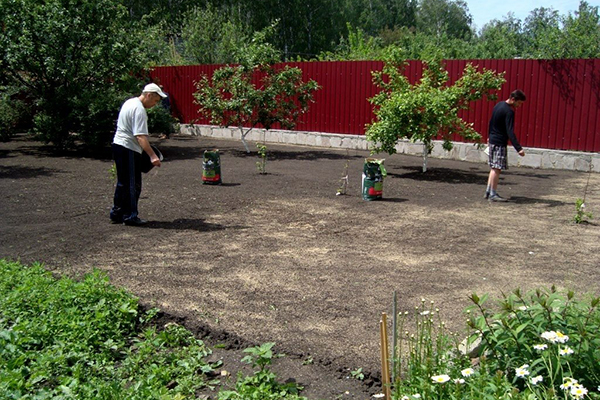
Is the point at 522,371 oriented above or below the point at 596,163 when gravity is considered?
below

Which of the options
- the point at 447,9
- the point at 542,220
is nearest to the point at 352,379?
the point at 542,220

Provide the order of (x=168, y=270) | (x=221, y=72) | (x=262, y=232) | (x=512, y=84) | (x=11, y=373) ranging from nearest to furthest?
(x=11, y=373)
(x=168, y=270)
(x=262, y=232)
(x=512, y=84)
(x=221, y=72)

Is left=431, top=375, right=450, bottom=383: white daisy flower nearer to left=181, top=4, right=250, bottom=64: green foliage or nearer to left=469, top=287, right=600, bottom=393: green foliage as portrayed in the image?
left=469, top=287, right=600, bottom=393: green foliage

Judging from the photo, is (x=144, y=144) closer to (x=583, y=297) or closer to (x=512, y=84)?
(x=583, y=297)

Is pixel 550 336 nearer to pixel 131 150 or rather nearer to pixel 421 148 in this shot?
pixel 131 150

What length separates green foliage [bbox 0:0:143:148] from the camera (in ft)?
49.8

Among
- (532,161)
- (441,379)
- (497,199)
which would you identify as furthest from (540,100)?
(441,379)

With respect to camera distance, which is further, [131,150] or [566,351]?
[131,150]

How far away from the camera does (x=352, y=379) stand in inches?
163

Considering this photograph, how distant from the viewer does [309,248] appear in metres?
7.30

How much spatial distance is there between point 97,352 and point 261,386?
1327 mm

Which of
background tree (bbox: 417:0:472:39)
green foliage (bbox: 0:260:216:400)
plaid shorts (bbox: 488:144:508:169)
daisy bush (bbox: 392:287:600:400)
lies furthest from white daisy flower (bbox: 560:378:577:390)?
background tree (bbox: 417:0:472:39)

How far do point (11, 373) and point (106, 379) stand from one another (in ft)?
1.83

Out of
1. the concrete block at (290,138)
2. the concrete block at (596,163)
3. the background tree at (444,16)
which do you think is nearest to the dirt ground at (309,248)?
the concrete block at (596,163)
